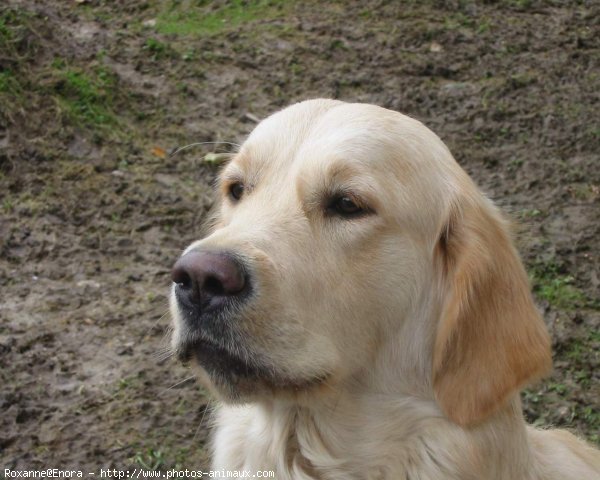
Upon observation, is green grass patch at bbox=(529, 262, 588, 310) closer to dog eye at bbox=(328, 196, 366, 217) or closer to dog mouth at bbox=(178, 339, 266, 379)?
dog eye at bbox=(328, 196, 366, 217)

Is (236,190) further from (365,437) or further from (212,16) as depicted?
(212,16)

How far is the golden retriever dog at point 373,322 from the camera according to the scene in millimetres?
2770

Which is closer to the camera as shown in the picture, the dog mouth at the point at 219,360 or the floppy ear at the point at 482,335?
the dog mouth at the point at 219,360

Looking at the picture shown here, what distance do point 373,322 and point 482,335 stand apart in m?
0.37

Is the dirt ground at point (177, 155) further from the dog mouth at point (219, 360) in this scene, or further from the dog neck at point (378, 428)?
the dog mouth at point (219, 360)

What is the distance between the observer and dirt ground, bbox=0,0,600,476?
4.52 metres

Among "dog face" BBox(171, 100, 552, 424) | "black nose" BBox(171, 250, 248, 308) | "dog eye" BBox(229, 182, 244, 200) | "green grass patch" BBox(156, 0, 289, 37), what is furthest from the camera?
"green grass patch" BBox(156, 0, 289, 37)

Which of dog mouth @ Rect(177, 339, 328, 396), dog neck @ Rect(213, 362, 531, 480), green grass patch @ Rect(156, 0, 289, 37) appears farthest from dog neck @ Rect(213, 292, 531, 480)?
green grass patch @ Rect(156, 0, 289, 37)

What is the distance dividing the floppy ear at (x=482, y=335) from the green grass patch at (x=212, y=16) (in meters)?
5.73

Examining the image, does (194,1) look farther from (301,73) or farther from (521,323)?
(521,323)

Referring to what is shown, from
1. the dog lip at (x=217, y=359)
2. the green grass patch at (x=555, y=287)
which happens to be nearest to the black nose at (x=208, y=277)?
the dog lip at (x=217, y=359)

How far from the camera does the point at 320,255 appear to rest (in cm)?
288

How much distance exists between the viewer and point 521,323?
9.60 feet

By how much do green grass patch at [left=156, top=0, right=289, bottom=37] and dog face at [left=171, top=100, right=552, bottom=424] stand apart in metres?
5.25
